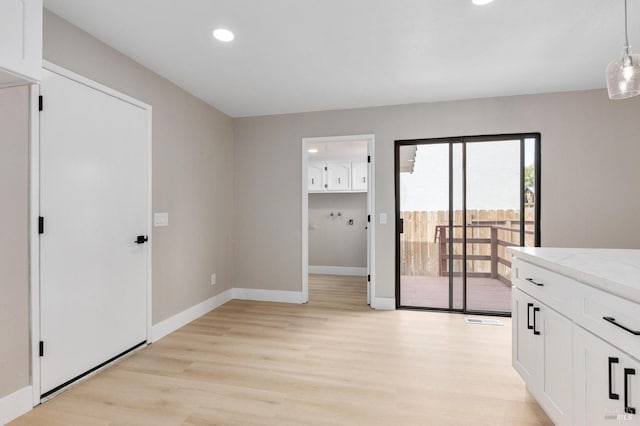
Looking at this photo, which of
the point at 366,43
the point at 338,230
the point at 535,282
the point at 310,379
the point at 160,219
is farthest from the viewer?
the point at 338,230

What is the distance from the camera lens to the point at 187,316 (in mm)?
3447

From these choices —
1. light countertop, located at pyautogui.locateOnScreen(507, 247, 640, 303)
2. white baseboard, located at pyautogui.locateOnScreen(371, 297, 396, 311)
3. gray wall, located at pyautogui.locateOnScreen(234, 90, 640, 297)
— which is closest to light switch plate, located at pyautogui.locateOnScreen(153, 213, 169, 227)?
gray wall, located at pyautogui.locateOnScreen(234, 90, 640, 297)

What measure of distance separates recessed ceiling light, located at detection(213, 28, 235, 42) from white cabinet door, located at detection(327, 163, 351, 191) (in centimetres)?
382

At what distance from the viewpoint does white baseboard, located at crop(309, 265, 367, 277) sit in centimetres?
611

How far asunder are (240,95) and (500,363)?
3673mm

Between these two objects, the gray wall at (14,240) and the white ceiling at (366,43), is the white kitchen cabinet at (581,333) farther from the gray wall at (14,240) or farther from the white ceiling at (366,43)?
the gray wall at (14,240)

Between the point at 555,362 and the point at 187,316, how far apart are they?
328 cm

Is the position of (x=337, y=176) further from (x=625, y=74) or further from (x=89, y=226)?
(x=625, y=74)

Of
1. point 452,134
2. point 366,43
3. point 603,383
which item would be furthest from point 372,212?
point 603,383

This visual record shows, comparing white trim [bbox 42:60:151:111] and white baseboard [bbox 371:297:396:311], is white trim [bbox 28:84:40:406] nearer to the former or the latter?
white trim [bbox 42:60:151:111]

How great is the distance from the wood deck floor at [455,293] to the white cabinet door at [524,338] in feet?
5.75

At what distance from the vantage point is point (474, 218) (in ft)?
12.4

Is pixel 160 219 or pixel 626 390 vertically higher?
pixel 160 219

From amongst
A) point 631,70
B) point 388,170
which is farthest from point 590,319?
point 388,170
